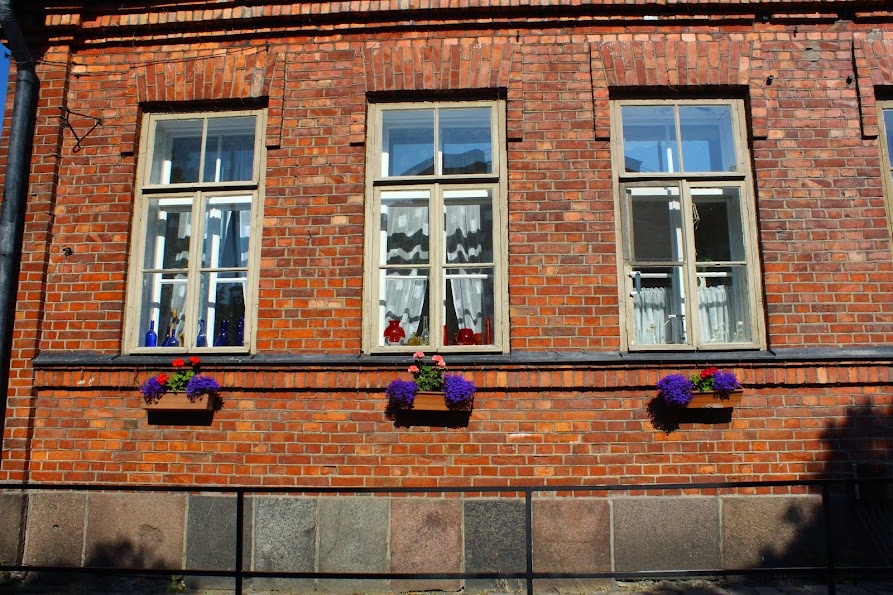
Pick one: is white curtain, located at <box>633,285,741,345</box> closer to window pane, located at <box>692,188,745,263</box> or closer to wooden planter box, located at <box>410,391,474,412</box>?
window pane, located at <box>692,188,745,263</box>

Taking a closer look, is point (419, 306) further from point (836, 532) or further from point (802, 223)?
point (836, 532)

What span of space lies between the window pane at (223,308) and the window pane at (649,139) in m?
3.49

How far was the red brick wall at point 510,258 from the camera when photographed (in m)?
5.37

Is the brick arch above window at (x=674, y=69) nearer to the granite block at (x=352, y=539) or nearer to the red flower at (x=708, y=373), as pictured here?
the red flower at (x=708, y=373)

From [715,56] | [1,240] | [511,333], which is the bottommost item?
[511,333]

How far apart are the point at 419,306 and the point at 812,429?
10.6 ft

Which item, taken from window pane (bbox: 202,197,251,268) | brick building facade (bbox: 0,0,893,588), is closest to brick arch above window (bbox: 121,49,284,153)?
brick building facade (bbox: 0,0,893,588)

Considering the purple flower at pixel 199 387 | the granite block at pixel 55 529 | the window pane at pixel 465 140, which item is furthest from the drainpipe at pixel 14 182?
the window pane at pixel 465 140

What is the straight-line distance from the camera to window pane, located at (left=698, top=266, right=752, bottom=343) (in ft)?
18.5

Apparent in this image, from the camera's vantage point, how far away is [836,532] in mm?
5230

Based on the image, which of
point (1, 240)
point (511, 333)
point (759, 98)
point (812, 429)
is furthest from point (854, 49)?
point (1, 240)

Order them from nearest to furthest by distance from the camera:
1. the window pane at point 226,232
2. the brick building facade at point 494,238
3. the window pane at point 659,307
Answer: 1. the brick building facade at point 494,238
2. the window pane at point 659,307
3. the window pane at point 226,232

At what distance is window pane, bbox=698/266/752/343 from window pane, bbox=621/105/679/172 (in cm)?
98

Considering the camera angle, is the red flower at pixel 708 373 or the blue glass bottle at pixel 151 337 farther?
the blue glass bottle at pixel 151 337
